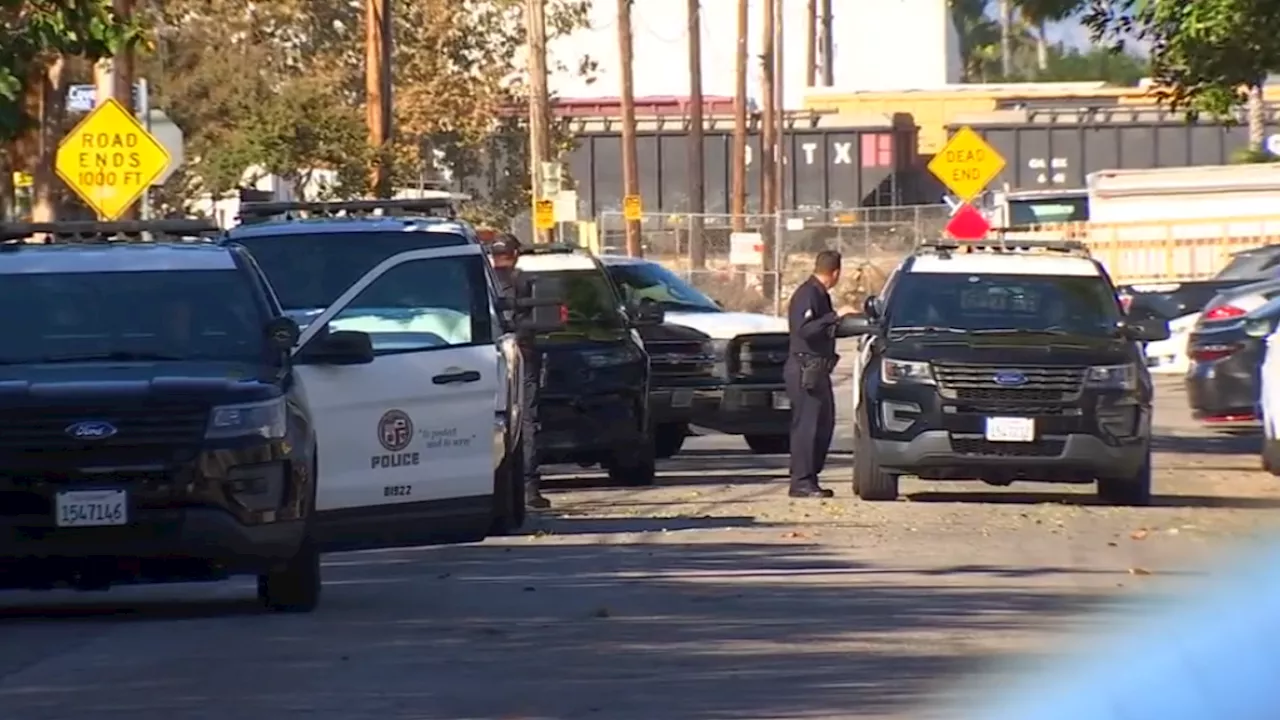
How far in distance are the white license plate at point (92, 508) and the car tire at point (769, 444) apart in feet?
43.1

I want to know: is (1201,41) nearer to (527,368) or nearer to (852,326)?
(852,326)

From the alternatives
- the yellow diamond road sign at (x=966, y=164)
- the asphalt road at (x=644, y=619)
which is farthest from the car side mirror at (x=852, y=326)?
the yellow diamond road sign at (x=966, y=164)

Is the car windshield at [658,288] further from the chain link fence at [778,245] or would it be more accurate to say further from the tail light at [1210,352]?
the chain link fence at [778,245]

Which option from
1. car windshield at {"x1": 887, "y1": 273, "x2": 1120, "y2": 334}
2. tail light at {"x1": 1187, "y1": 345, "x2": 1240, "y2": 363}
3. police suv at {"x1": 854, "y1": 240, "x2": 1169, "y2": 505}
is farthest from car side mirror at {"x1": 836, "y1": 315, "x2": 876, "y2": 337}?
tail light at {"x1": 1187, "y1": 345, "x2": 1240, "y2": 363}

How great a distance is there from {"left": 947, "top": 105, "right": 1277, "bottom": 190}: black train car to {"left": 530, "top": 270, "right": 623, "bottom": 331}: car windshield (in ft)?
141

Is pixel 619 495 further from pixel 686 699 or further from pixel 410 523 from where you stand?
pixel 686 699

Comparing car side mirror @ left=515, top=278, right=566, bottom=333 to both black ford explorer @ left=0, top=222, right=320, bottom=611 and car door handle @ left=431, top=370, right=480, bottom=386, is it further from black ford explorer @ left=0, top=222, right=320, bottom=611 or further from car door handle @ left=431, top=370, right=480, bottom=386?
black ford explorer @ left=0, top=222, right=320, bottom=611

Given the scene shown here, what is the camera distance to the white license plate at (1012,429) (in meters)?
18.8

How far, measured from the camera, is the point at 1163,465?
23719 mm

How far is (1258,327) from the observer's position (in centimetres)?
2406

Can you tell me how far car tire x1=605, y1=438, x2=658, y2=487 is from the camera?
68.8 feet

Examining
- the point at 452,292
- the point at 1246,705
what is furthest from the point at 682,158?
the point at 1246,705

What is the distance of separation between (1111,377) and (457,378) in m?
6.40

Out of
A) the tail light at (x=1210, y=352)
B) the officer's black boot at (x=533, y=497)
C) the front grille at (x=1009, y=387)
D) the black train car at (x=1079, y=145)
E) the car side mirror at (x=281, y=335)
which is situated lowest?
the officer's black boot at (x=533, y=497)
